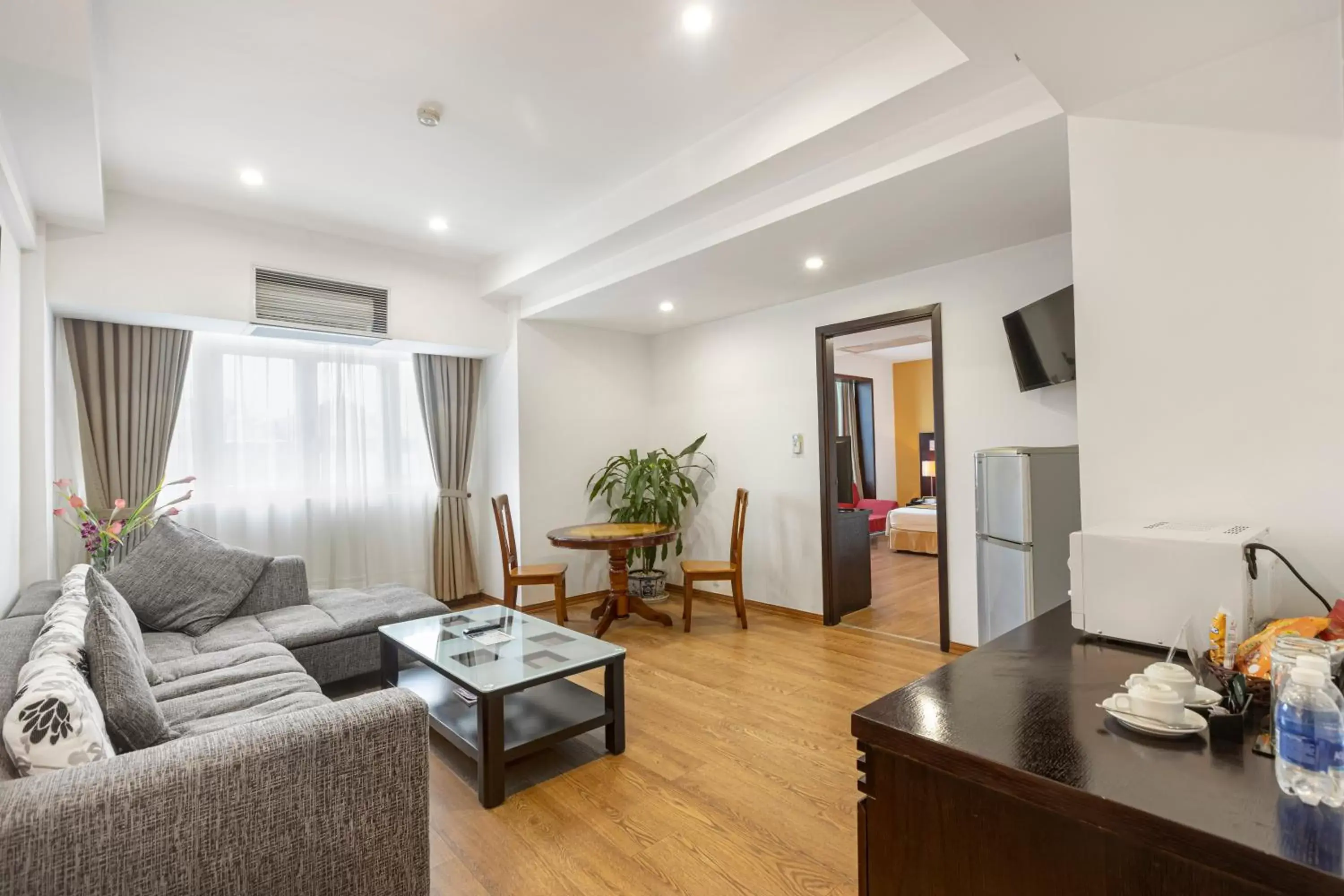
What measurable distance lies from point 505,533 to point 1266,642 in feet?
13.2

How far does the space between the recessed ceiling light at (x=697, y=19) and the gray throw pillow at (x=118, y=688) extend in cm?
253

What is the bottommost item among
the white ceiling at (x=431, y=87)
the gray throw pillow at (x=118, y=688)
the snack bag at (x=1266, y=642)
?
the gray throw pillow at (x=118, y=688)

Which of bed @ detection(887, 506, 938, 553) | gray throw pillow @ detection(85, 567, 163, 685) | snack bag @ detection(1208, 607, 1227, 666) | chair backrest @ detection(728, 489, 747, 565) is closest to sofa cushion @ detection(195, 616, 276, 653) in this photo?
gray throw pillow @ detection(85, 567, 163, 685)

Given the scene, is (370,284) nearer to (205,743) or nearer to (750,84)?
(750,84)

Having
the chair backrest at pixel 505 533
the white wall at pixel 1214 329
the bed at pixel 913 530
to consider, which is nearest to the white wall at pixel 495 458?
the chair backrest at pixel 505 533

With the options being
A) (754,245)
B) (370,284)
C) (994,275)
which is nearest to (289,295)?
(370,284)

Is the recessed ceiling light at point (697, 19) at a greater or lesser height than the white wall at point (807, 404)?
greater

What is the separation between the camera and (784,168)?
274 centimetres

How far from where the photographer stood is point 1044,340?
9.88 ft

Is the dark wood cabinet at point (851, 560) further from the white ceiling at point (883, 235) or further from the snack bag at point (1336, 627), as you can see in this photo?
the snack bag at point (1336, 627)

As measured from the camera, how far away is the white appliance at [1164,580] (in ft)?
4.10

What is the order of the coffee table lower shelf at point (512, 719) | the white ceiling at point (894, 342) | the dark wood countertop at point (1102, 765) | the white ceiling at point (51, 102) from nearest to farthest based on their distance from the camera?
the dark wood countertop at point (1102, 765) < the white ceiling at point (51, 102) < the coffee table lower shelf at point (512, 719) < the white ceiling at point (894, 342)

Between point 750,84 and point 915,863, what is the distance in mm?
2618

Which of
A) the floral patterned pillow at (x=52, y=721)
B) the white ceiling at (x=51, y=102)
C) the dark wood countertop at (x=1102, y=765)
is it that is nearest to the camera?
the dark wood countertop at (x=1102, y=765)
